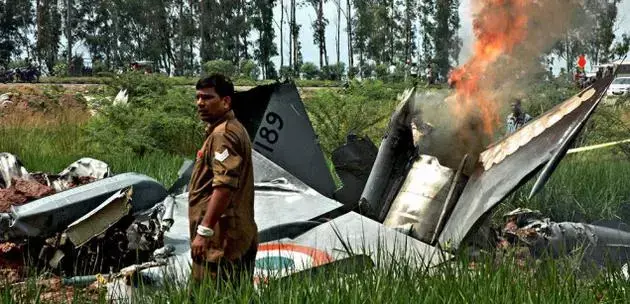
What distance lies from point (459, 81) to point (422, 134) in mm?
568

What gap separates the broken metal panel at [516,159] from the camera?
5711mm

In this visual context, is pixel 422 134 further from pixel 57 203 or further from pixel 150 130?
pixel 150 130

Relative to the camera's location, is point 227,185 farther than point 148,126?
No

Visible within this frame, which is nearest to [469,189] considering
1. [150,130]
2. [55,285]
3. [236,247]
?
[236,247]

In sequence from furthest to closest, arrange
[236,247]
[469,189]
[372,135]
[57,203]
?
[372,135]
[57,203]
[469,189]
[236,247]

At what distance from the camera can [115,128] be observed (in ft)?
45.7

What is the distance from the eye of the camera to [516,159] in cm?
593

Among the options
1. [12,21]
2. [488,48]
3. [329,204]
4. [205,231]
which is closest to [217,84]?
[205,231]

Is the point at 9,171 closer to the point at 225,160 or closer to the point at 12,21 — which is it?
the point at 225,160

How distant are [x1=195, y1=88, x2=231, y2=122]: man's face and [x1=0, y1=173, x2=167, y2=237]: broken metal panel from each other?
249 cm

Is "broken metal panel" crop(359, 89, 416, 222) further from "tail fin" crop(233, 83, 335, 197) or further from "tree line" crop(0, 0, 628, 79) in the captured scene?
"tree line" crop(0, 0, 628, 79)

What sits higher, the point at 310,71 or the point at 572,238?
the point at 310,71

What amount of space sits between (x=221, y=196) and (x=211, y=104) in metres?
0.51

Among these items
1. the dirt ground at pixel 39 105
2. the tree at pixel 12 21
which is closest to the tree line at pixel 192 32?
the tree at pixel 12 21
